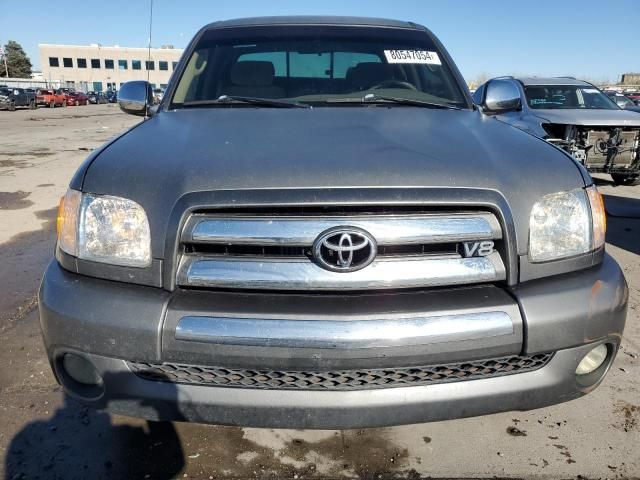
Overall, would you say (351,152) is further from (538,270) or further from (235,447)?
(235,447)

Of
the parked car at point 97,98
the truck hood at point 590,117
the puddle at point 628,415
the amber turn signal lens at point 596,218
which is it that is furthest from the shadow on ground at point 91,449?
the parked car at point 97,98

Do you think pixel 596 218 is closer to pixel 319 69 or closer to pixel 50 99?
pixel 319 69

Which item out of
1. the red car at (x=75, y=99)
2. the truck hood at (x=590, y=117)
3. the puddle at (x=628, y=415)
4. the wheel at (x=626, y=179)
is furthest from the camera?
the red car at (x=75, y=99)

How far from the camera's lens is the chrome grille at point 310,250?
1702 millimetres

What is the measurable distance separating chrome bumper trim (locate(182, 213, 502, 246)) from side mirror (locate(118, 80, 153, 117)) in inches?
75.6

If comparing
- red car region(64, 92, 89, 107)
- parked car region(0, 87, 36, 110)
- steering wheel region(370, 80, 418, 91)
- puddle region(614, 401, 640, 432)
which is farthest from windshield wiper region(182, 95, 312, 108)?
red car region(64, 92, 89, 107)

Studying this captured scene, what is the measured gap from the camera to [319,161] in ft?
5.97

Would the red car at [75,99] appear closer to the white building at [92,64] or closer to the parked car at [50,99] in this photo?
the parked car at [50,99]

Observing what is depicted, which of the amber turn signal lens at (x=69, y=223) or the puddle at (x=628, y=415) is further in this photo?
the puddle at (x=628, y=415)

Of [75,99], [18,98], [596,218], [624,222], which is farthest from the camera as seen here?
[75,99]

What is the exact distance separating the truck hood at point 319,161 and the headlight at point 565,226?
0.14 ft

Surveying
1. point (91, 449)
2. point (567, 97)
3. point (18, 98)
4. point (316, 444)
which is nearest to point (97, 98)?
point (18, 98)

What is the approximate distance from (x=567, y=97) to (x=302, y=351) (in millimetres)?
8940

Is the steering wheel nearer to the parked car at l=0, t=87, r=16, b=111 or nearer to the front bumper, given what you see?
the front bumper
